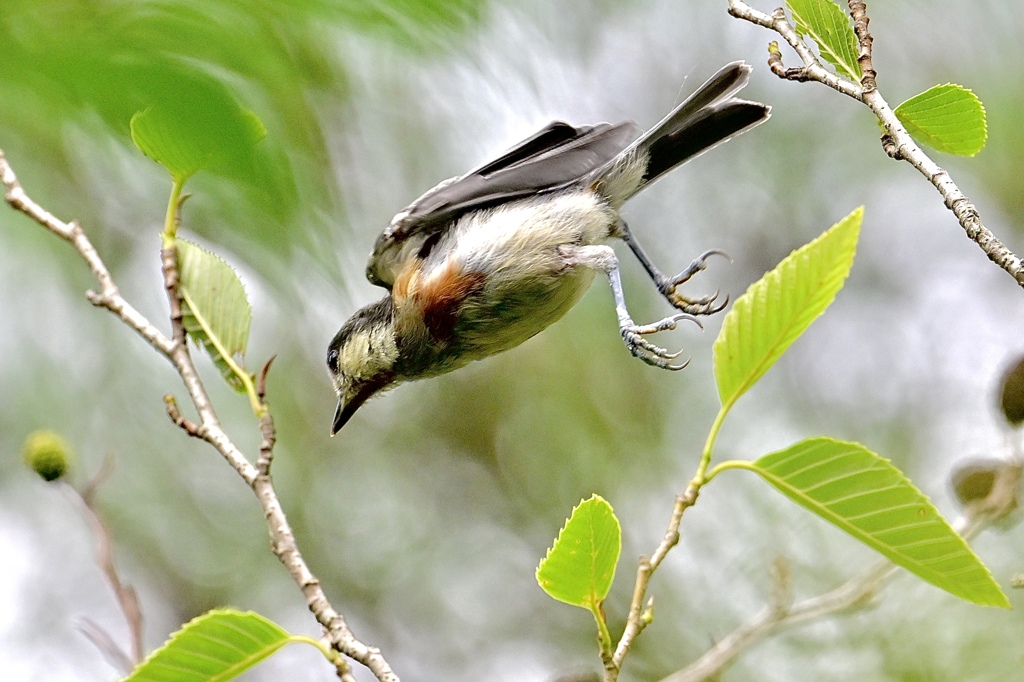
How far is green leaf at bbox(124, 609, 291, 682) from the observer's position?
6.27 feet

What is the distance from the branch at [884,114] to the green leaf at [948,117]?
0.05 meters

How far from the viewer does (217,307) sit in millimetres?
2777

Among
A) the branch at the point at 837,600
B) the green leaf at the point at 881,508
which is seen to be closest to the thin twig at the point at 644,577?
the green leaf at the point at 881,508

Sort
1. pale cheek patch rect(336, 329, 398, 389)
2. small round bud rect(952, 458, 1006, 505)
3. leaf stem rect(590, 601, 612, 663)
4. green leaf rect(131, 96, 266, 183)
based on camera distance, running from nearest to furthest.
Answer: green leaf rect(131, 96, 266, 183) < leaf stem rect(590, 601, 612, 663) < small round bud rect(952, 458, 1006, 505) < pale cheek patch rect(336, 329, 398, 389)

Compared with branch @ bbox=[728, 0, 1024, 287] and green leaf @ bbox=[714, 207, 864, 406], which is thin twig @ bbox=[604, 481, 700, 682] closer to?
green leaf @ bbox=[714, 207, 864, 406]

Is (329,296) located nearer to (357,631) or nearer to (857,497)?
(357,631)

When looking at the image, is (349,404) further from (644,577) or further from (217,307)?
(644,577)

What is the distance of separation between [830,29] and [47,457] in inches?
91.2

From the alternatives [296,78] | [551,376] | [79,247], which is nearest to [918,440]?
[551,376]

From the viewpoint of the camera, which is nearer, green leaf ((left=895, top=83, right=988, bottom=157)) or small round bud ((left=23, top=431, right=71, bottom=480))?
green leaf ((left=895, top=83, right=988, bottom=157))

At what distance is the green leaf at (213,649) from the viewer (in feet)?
6.27

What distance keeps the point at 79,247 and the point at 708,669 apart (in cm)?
215

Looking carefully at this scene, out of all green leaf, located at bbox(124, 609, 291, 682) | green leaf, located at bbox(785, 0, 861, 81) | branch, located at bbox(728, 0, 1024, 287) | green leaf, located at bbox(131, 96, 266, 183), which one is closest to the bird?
branch, located at bbox(728, 0, 1024, 287)

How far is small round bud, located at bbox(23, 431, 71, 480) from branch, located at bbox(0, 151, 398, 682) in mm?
521
